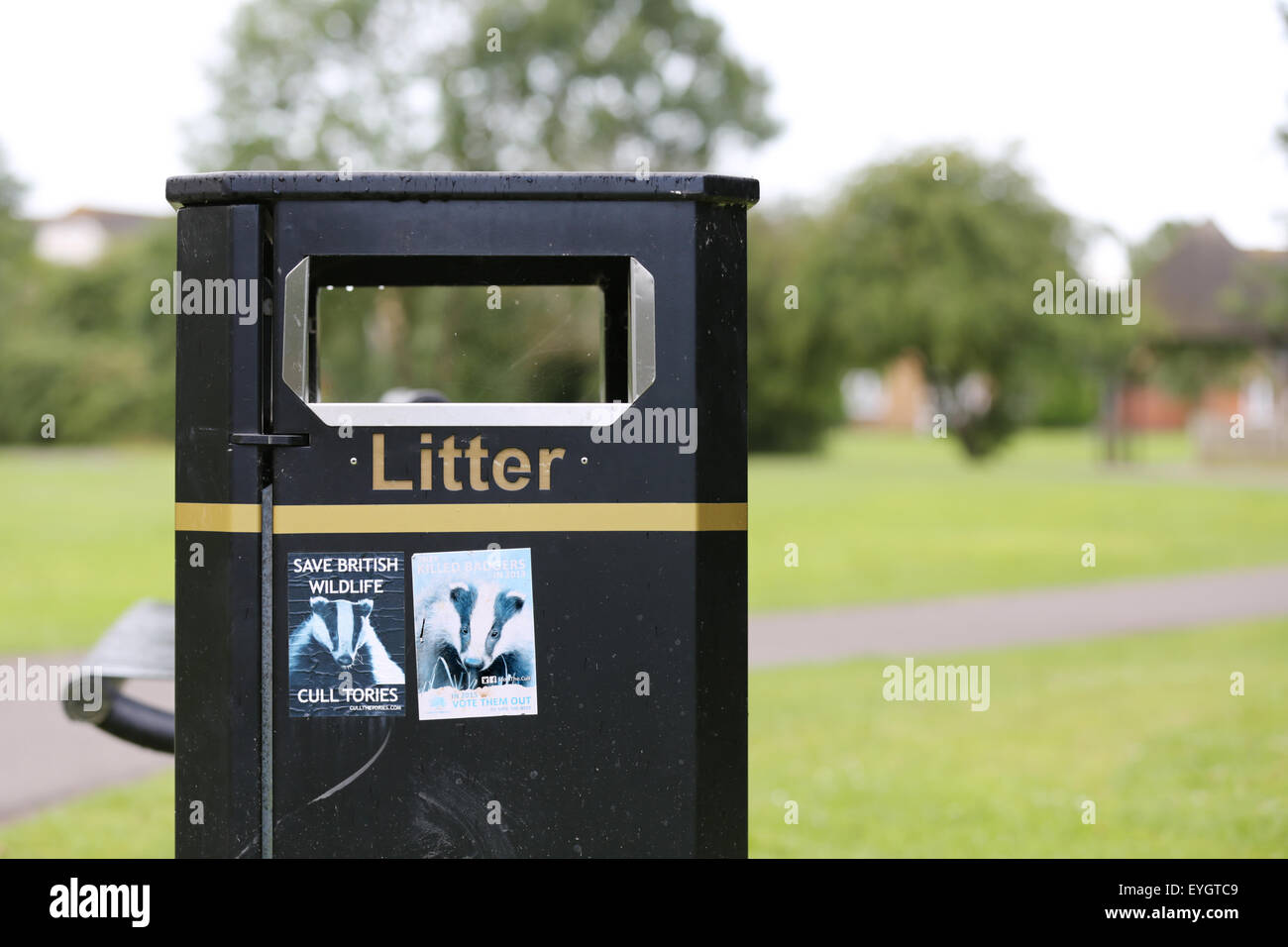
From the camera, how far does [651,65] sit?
106 ft

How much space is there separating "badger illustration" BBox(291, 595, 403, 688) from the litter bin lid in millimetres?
678

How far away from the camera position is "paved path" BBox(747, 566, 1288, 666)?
868 centimetres

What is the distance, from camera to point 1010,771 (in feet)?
18.5

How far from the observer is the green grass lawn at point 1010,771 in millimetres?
4613

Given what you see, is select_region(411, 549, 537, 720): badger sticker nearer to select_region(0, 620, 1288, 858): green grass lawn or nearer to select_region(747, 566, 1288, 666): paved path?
select_region(0, 620, 1288, 858): green grass lawn

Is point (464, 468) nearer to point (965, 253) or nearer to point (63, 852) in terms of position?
point (63, 852)

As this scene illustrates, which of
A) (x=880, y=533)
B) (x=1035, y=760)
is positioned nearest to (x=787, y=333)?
(x=880, y=533)

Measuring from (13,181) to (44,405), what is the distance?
654cm

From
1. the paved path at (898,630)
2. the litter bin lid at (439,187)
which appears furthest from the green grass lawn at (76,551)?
the litter bin lid at (439,187)

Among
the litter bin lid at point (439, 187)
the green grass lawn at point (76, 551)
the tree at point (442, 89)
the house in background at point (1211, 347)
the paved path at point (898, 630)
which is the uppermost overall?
the tree at point (442, 89)

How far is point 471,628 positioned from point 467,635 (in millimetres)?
13

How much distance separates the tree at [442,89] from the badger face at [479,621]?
91.4 ft

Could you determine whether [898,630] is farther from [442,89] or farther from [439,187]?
[442,89]

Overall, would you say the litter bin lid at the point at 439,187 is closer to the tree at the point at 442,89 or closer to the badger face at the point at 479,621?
the badger face at the point at 479,621
